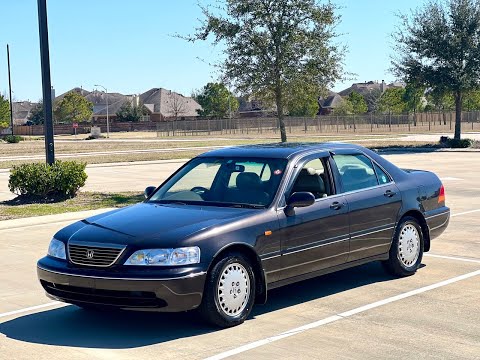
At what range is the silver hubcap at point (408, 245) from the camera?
27.5ft

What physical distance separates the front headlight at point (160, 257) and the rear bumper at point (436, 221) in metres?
3.63

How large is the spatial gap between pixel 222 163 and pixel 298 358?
Answer: 274 centimetres

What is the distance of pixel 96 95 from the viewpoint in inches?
6467

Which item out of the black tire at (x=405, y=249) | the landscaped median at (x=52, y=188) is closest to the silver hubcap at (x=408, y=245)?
the black tire at (x=405, y=249)

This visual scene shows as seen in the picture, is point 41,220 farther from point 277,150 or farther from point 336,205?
point 336,205

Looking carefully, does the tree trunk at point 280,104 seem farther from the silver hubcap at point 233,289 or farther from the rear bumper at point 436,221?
the silver hubcap at point 233,289

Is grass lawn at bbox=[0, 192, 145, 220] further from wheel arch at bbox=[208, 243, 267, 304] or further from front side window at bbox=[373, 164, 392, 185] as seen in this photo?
wheel arch at bbox=[208, 243, 267, 304]

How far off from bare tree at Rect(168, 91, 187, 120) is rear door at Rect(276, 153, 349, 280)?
A: 421 ft

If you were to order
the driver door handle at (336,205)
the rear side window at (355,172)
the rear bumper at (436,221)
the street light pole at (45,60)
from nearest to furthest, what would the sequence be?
the driver door handle at (336,205) → the rear side window at (355,172) → the rear bumper at (436,221) → the street light pole at (45,60)

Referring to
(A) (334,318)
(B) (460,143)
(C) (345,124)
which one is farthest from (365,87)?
(A) (334,318)

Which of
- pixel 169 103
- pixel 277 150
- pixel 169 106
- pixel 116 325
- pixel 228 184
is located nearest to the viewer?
pixel 116 325

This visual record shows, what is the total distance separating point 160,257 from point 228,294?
69 centimetres

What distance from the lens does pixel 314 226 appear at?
732 cm

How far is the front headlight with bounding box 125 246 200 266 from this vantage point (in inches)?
245
